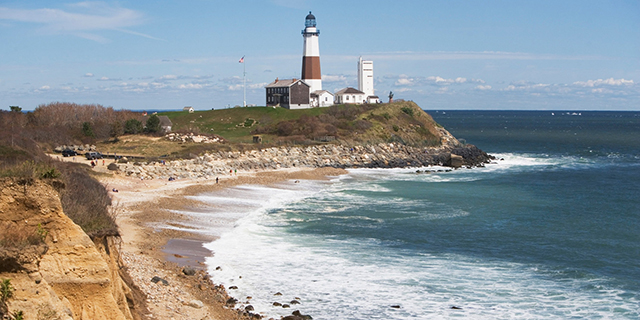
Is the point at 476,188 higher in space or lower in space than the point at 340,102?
lower

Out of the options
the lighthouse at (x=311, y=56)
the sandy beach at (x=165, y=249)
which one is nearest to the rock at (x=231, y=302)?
the sandy beach at (x=165, y=249)

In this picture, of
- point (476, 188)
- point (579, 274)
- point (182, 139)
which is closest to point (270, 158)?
point (182, 139)

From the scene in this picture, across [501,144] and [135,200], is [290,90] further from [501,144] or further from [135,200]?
[135,200]

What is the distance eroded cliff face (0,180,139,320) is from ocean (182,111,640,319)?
21.3 ft

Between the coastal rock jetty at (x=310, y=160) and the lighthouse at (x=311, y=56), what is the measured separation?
80.0ft

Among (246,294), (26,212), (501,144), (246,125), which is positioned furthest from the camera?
(501,144)

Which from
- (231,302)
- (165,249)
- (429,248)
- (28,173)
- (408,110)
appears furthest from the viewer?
(408,110)

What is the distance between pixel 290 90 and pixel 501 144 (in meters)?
35.2

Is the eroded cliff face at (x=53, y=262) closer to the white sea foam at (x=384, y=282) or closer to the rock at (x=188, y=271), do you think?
the white sea foam at (x=384, y=282)

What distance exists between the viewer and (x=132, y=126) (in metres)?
61.2

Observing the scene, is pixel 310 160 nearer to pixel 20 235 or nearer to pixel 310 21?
pixel 310 21

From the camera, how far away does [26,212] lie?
9836mm

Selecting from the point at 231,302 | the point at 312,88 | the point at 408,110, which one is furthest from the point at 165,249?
the point at 312,88

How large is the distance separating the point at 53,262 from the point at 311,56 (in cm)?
7721
